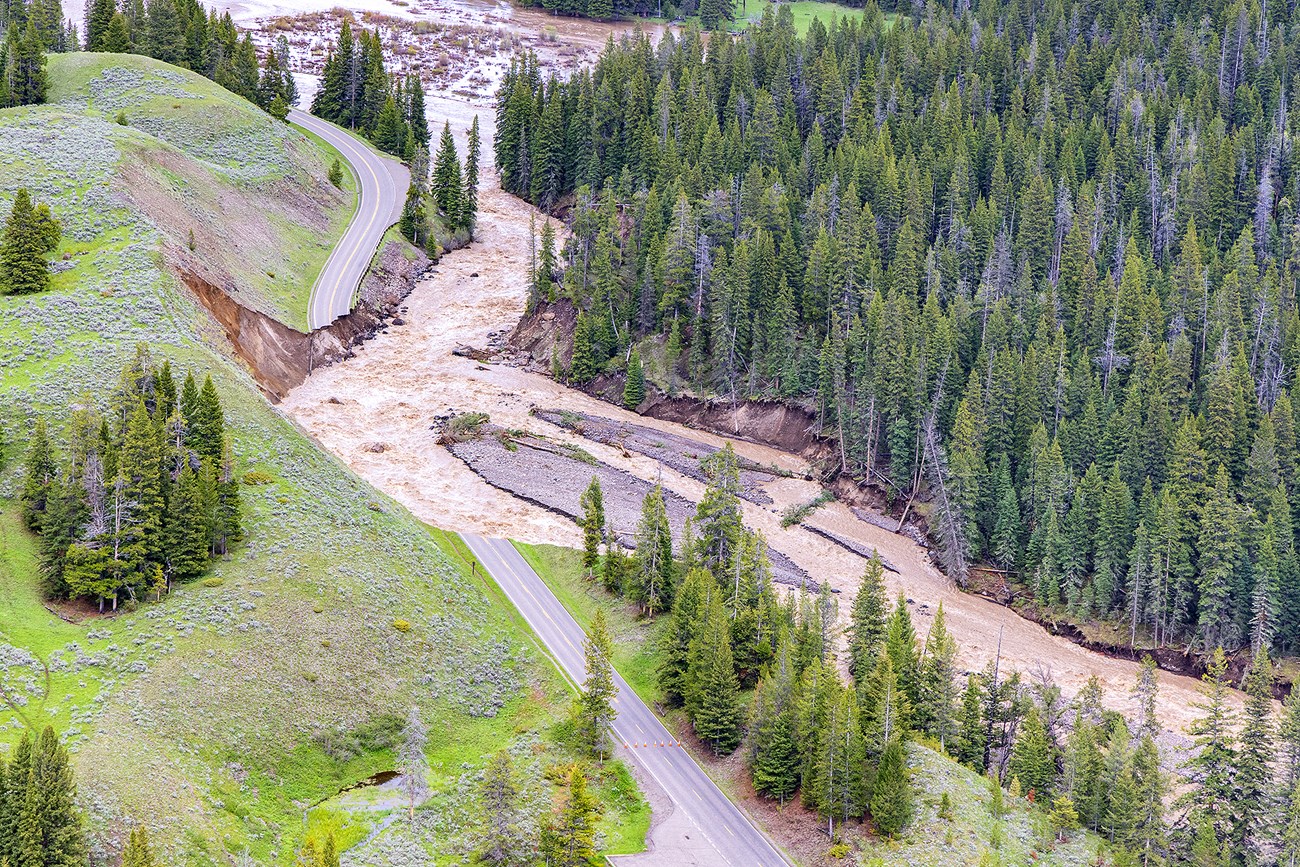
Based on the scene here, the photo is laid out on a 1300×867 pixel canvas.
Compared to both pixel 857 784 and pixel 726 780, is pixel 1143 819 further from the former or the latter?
pixel 726 780

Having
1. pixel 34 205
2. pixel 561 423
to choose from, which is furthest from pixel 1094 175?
pixel 34 205

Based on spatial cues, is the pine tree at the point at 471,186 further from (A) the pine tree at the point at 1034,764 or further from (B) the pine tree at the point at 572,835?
(B) the pine tree at the point at 572,835

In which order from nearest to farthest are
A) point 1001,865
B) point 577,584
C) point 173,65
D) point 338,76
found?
point 1001,865, point 577,584, point 173,65, point 338,76

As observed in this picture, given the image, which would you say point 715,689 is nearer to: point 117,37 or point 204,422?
point 204,422

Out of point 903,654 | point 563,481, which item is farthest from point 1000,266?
point 903,654

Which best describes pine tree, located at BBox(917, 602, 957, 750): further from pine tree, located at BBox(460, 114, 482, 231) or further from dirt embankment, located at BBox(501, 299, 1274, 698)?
pine tree, located at BBox(460, 114, 482, 231)

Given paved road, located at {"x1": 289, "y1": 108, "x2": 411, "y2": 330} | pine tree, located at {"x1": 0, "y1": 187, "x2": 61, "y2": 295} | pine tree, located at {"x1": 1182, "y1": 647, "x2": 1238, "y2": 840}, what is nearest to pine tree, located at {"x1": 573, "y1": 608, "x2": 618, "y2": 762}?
pine tree, located at {"x1": 1182, "y1": 647, "x2": 1238, "y2": 840}

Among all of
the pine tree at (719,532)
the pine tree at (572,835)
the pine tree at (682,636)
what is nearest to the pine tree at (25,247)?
the pine tree at (719,532)
